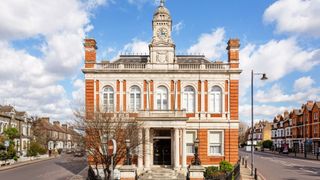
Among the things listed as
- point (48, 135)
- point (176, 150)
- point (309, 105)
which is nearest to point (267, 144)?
point (309, 105)

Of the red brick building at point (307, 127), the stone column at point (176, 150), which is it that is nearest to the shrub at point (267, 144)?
the red brick building at point (307, 127)

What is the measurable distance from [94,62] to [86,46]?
167cm

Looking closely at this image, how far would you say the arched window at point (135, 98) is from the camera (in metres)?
34.1

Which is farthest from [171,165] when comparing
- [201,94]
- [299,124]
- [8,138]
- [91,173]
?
[299,124]

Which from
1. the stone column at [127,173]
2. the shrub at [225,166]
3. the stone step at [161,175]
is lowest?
the stone step at [161,175]

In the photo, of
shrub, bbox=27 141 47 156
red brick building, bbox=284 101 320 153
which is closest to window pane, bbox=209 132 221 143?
shrub, bbox=27 141 47 156

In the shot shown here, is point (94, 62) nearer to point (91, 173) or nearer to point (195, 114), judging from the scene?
point (195, 114)

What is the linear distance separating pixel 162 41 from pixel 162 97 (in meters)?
4.97

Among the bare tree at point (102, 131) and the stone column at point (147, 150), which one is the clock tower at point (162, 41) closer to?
the stone column at point (147, 150)

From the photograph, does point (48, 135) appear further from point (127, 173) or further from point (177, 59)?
point (127, 173)

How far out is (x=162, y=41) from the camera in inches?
1335

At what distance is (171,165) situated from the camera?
3331 cm

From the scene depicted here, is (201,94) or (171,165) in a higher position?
(201,94)

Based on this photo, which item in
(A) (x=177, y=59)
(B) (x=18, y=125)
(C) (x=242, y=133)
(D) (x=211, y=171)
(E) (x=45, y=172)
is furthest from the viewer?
(C) (x=242, y=133)
